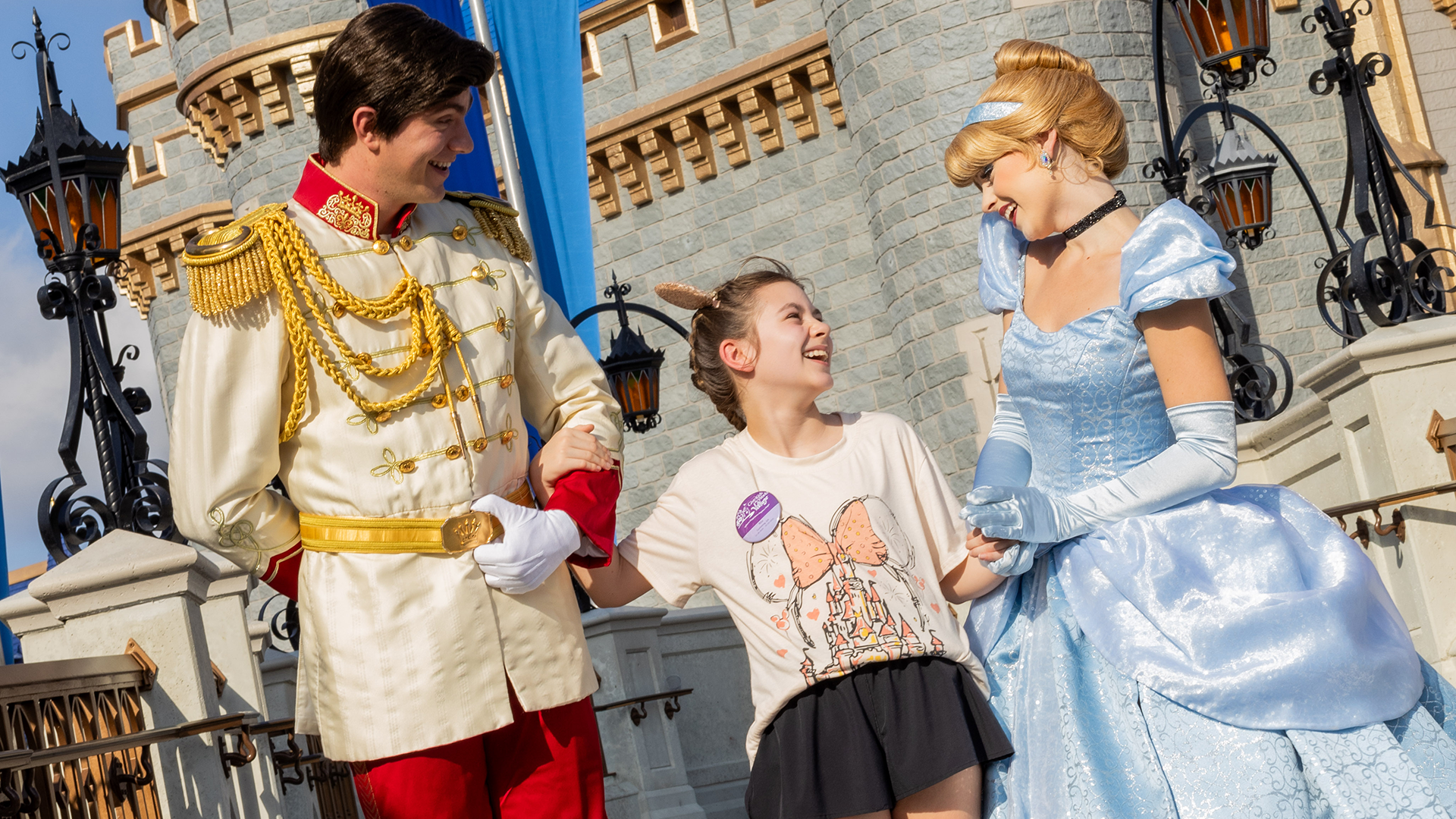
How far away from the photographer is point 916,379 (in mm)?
9516

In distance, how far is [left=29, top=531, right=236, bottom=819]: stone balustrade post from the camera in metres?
3.07

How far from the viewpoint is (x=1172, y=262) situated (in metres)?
2.00

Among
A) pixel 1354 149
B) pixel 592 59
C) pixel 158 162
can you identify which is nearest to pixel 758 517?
pixel 1354 149

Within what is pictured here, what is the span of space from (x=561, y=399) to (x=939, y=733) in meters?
0.73

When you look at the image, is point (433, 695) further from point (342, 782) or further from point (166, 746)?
point (342, 782)

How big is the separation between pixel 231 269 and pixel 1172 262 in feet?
4.28

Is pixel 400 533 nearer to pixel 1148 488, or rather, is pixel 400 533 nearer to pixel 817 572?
pixel 817 572

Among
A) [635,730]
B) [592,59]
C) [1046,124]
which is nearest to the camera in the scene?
[1046,124]

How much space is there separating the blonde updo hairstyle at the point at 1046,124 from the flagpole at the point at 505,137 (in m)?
3.65

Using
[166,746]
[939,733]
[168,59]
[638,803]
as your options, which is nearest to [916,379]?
[638,803]

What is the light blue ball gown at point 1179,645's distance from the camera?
185 cm

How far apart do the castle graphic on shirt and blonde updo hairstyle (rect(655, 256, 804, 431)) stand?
0.31 metres

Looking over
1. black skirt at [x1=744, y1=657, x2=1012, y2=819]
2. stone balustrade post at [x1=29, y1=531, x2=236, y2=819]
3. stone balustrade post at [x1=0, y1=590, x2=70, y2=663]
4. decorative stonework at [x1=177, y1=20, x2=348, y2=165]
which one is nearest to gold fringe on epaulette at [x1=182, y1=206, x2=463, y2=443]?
black skirt at [x1=744, y1=657, x2=1012, y2=819]

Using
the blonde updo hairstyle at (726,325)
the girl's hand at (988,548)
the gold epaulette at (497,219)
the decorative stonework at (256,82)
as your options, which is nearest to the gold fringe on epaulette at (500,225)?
the gold epaulette at (497,219)
